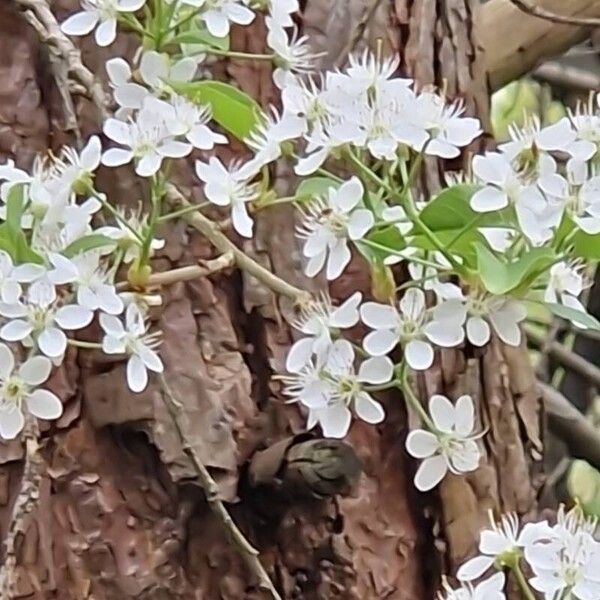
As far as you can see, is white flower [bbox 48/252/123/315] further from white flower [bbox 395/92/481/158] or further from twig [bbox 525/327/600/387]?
twig [bbox 525/327/600/387]

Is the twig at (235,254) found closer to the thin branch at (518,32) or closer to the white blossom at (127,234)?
the white blossom at (127,234)

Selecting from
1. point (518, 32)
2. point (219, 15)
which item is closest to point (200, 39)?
point (219, 15)

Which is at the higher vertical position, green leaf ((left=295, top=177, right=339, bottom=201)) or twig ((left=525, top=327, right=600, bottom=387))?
green leaf ((left=295, top=177, right=339, bottom=201))

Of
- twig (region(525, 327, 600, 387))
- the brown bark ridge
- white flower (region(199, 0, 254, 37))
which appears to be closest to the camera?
white flower (region(199, 0, 254, 37))

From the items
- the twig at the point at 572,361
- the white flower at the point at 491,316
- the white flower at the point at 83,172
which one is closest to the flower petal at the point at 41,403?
the white flower at the point at 83,172

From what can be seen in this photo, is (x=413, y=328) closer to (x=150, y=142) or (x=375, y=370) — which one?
(x=375, y=370)

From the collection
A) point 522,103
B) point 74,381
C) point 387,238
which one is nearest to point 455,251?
point 387,238

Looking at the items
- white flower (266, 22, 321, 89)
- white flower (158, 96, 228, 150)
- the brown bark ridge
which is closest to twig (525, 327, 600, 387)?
the brown bark ridge
